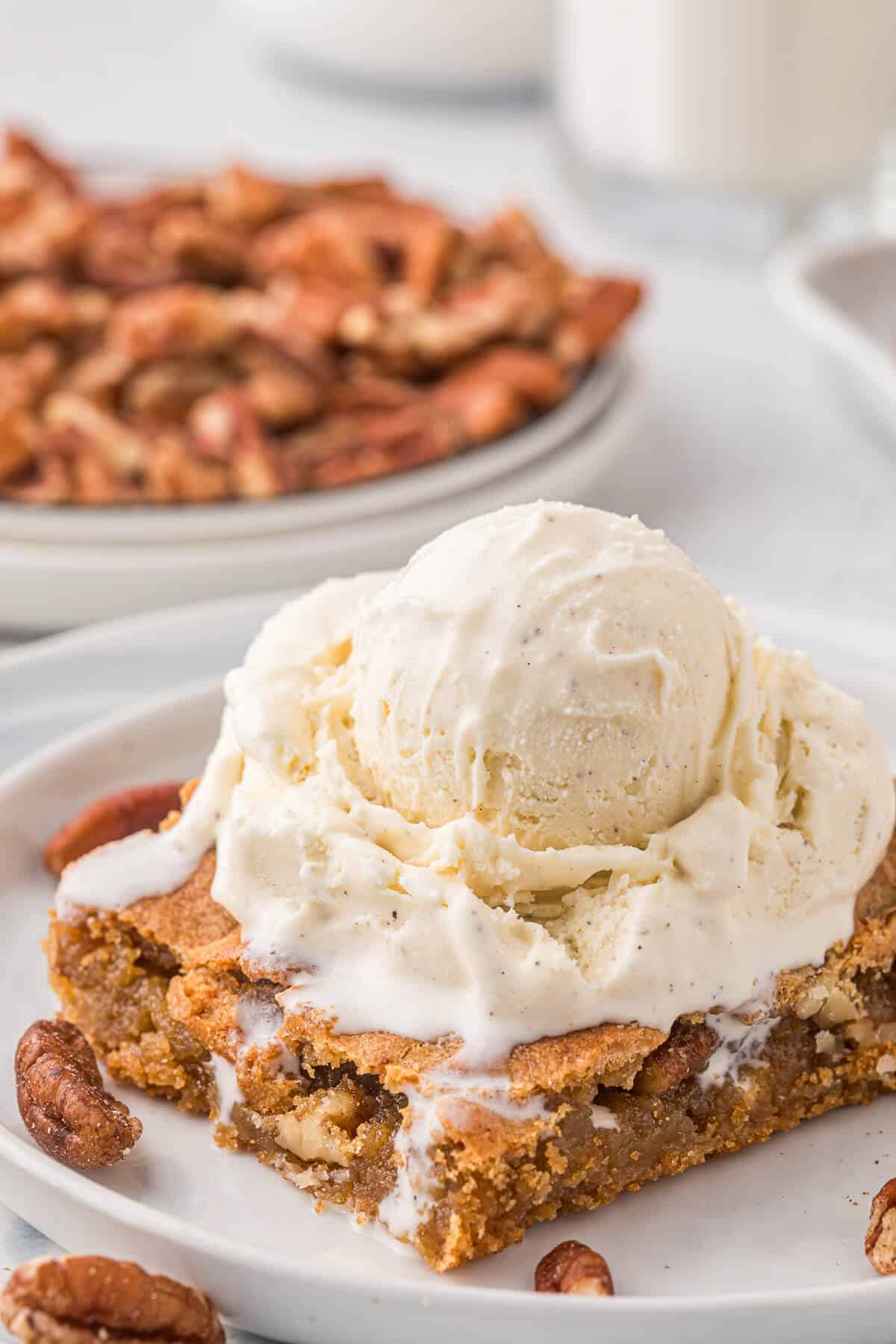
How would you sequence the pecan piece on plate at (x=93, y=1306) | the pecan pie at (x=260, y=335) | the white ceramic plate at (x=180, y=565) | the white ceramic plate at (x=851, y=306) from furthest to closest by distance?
the white ceramic plate at (x=851, y=306), the pecan pie at (x=260, y=335), the white ceramic plate at (x=180, y=565), the pecan piece on plate at (x=93, y=1306)

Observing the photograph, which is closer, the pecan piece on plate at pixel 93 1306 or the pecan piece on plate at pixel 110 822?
the pecan piece on plate at pixel 93 1306

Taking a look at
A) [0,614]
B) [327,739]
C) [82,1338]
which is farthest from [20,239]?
[82,1338]

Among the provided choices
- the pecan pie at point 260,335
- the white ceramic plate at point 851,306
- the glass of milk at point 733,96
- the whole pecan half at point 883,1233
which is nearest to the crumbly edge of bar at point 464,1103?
the whole pecan half at point 883,1233

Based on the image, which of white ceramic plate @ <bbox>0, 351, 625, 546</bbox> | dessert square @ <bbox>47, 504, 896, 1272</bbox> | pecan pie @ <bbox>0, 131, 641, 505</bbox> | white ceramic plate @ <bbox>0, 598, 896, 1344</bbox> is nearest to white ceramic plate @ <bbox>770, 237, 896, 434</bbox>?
pecan pie @ <bbox>0, 131, 641, 505</bbox>

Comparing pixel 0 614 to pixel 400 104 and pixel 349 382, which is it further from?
pixel 400 104

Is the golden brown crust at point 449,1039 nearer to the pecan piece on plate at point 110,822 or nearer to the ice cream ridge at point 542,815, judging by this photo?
the ice cream ridge at point 542,815
